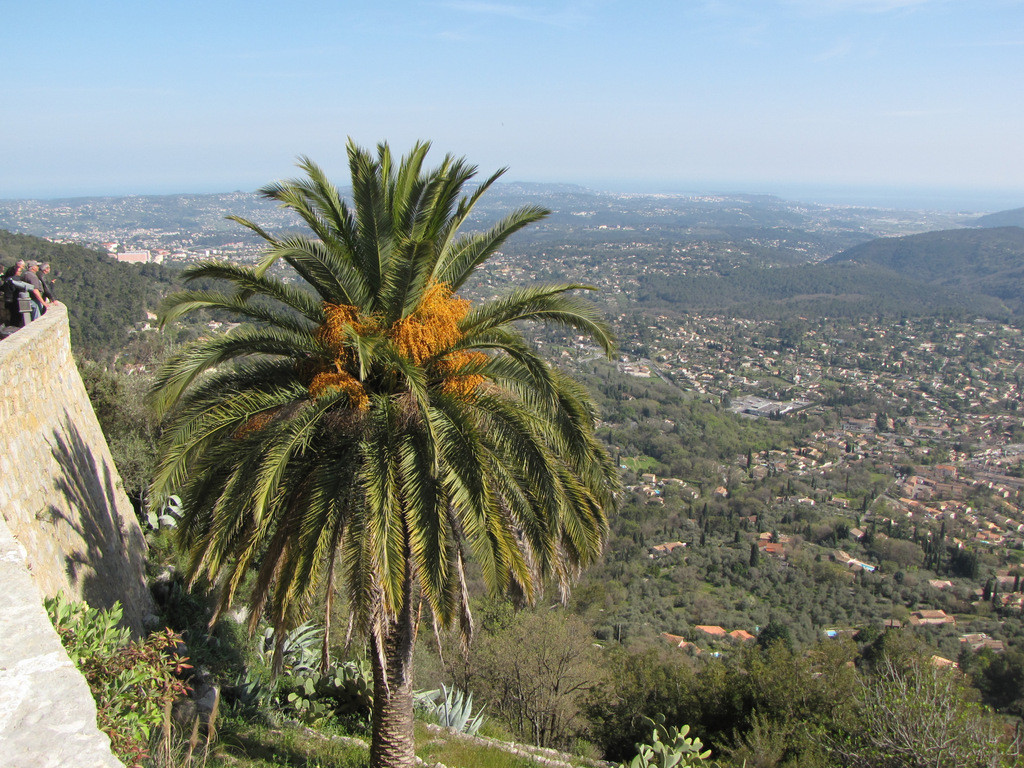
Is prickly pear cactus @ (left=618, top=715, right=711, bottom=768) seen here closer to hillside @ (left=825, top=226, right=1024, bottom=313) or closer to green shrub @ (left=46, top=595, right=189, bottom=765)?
green shrub @ (left=46, top=595, right=189, bottom=765)

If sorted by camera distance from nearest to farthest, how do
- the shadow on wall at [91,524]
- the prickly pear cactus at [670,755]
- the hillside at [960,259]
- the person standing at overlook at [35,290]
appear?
the shadow on wall at [91,524]
the prickly pear cactus at [670,755]
the person standing at overlook at [35,290]
the hillside at [960,259]

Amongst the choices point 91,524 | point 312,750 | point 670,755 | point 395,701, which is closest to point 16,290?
point 91,524

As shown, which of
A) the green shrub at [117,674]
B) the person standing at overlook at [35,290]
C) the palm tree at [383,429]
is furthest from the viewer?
the person standing at overlook at [35,290]

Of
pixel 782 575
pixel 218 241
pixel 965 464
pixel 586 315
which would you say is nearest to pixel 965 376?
pixel 965 464

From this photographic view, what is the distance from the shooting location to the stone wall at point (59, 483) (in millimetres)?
4656

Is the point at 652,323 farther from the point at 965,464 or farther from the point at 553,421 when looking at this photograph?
the point at 553,421

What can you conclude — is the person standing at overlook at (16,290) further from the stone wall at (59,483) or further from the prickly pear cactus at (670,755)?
the prickly pear cactus at (670,755)

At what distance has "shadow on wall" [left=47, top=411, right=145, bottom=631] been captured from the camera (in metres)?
5.32

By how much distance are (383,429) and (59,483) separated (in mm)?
2943

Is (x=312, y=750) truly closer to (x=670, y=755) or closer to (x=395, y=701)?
(x=395, y=701)

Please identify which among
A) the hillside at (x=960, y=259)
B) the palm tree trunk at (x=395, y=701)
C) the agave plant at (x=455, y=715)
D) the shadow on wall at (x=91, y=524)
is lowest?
the agave plant at (x=455, y=715)

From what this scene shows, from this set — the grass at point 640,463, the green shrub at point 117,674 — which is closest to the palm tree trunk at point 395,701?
the green shrub at point 117,674

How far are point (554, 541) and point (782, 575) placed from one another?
1289 inches

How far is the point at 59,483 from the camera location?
17.4 ft
